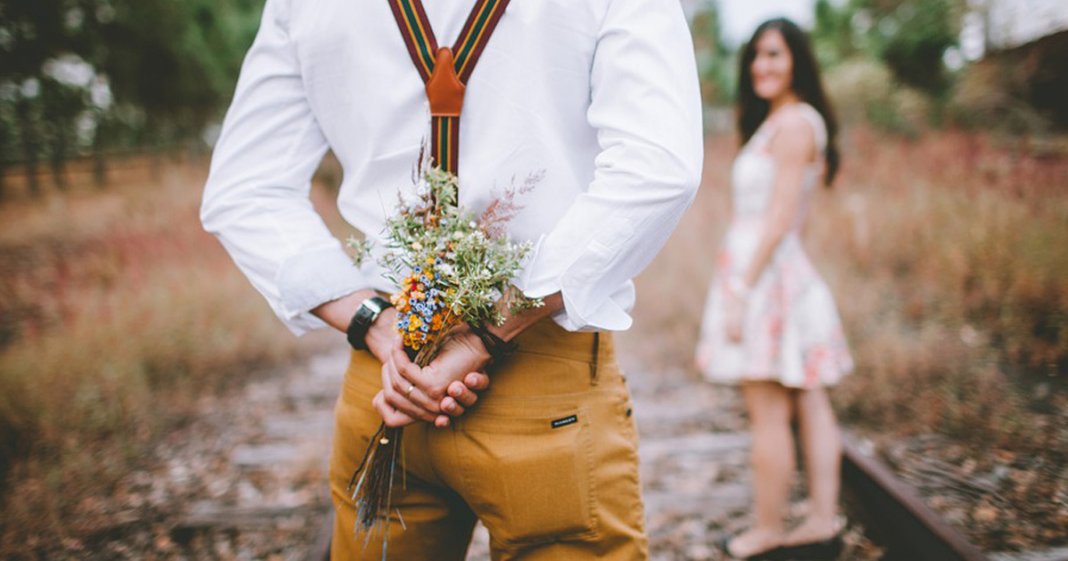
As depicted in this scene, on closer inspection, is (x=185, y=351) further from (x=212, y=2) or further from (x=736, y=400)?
(x=212, y=2)

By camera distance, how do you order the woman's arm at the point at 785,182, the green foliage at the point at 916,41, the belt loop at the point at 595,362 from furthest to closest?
the green foliage at the point at 916,41 → the woman's arm at the point at 785,182 → the belt loop at the point at 595,362

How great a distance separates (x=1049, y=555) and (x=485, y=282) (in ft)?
Result: 9.65

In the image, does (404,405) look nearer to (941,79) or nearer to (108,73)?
Answer: (108,73)

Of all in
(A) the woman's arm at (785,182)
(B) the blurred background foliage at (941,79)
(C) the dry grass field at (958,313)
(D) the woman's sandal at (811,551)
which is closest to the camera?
(A) the woman's arm at (785,182)

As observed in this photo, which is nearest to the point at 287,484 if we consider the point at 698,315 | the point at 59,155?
the point at 698,315

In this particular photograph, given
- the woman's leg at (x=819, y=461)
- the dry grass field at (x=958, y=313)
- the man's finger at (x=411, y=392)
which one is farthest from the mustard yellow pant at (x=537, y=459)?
the dry grass field at (x=958, y=313)

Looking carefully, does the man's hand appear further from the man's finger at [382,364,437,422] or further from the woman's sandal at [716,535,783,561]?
the woman's sandal at [716,535,783,561]

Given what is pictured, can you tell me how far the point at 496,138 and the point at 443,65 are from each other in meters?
0.17

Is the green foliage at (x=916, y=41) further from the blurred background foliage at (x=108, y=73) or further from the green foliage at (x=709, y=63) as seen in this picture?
the blurred background foliage at (x=108, y=73)

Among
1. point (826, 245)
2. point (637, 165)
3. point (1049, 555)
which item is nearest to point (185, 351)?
point (637, 165)

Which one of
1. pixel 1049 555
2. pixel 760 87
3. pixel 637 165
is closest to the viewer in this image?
pixel 637 165

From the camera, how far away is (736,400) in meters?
4.72

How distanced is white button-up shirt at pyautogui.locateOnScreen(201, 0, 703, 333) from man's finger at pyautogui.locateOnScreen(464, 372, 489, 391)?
18cm

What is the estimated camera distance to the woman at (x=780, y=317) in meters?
2.84
